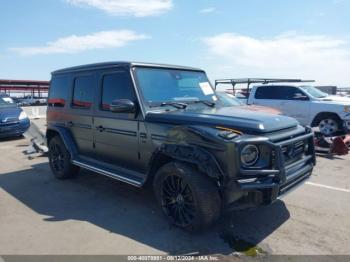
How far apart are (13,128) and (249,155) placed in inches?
401

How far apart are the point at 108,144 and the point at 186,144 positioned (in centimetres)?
176

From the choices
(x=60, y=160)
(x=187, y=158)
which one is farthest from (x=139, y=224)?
(x=60, y=160)

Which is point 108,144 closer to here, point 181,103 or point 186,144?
point 181,103

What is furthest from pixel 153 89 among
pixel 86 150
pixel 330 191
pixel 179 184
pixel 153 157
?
pixel 330 191

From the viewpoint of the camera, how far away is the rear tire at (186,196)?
11.5 ft

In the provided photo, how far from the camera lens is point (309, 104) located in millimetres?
11016

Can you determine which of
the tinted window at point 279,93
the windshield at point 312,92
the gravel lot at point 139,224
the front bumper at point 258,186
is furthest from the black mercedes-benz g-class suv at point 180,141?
the windshield at point 312,92

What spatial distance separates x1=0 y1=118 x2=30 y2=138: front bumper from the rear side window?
5.47m

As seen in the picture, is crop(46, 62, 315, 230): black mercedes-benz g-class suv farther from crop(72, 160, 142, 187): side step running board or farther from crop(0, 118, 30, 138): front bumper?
crop(0, 118, 30, 138): front bumper

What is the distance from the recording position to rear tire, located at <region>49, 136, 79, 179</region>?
6.04 m

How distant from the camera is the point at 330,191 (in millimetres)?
5266

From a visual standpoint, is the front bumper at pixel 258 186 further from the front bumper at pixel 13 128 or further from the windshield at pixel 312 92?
the front bumper at pixel 13 128

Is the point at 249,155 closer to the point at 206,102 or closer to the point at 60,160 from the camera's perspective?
the point at 206,102

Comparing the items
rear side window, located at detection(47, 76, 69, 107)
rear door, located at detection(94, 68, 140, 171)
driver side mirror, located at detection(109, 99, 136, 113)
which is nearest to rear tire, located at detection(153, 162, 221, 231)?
rear door, located at detection(94, 68, 140, 171)
